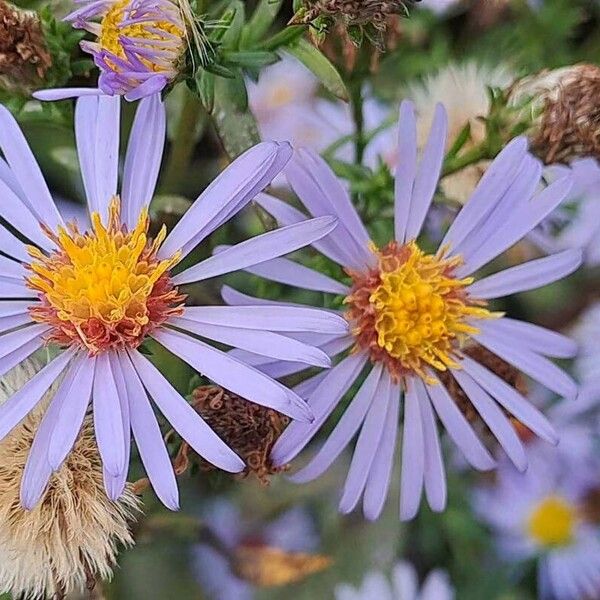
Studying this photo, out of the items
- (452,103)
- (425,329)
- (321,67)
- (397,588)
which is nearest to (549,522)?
(397,588)

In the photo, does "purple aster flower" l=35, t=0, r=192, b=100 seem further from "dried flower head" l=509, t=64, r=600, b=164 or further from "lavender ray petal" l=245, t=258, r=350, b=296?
"dried flower head" l=509, t=64, r=600, b=164

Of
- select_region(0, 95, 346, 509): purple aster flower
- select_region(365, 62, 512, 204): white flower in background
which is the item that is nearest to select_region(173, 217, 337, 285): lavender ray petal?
select_region(0, 95, 346, 509): purple aster flower

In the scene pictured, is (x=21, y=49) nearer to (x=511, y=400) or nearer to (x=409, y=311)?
(x=409, y=311)

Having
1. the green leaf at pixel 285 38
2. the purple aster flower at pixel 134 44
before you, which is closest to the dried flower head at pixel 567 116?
the green leaf at pixel 285 38

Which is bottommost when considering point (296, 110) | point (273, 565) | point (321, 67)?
point (273, 565)

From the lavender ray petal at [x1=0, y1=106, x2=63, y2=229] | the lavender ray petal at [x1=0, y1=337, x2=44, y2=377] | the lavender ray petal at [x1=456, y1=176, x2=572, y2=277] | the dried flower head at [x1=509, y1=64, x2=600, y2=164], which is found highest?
the dried flower head at [x1=509, y1=64, x2=600, y2=164]

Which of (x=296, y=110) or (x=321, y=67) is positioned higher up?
(x=296, y=110)
